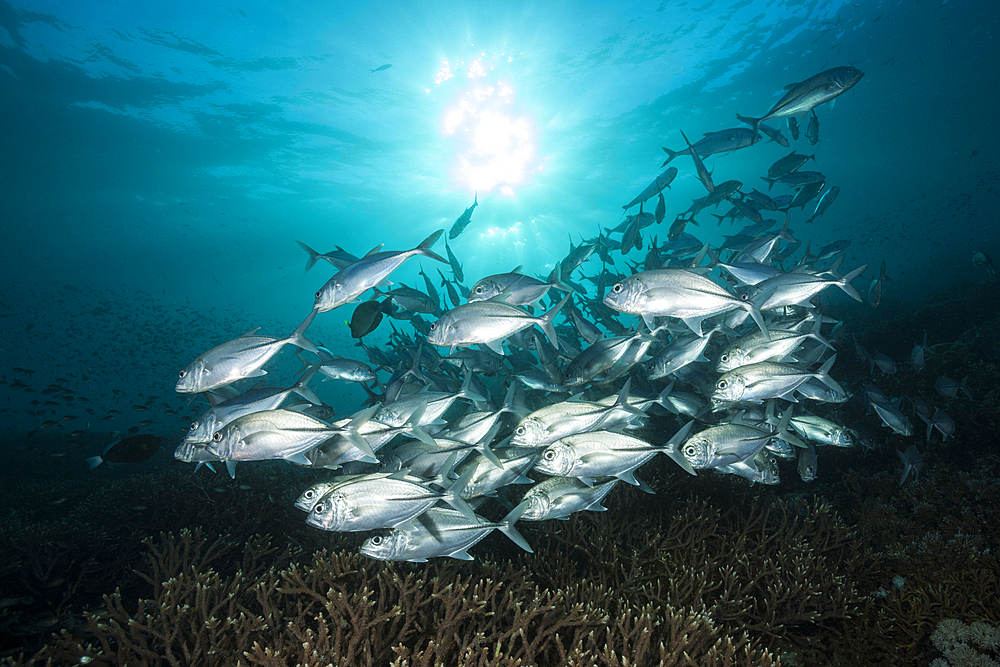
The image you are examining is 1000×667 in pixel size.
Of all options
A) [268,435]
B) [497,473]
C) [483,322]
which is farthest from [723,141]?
[268,435]

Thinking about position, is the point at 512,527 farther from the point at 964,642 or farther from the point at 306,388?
the point at 964,642

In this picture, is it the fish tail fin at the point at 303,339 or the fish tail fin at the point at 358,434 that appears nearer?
the fish tail fin at the point at 358,434

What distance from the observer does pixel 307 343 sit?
331 cm

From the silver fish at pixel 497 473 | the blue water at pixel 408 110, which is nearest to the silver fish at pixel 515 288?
the silver fish at pixel 497 473

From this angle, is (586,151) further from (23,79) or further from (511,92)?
(23,79)

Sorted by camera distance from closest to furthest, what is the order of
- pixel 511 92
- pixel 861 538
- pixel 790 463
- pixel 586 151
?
pixel 861 538 < pixel 790 463 < pixel 511 92 < pixel 586 151

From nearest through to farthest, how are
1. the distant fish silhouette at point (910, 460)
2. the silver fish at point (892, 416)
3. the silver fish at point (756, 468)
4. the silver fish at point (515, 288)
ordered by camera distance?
the silver fish at point (756, 468)
the silver fish at point (515, 288)
the silver fish at point (892, 416)
the distant fish silhouette at point (910, 460)

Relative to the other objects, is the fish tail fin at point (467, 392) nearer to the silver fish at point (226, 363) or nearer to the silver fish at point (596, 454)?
the silver fish at point (596, 454)

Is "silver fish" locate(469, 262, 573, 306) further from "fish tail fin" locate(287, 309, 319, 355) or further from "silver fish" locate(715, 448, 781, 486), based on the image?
"silver fish" locate(715, 448, 781, 486)

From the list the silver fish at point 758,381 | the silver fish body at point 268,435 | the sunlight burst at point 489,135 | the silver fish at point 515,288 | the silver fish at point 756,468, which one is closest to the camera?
the silver fish body at point 268,435

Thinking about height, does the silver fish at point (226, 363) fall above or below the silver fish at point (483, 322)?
above

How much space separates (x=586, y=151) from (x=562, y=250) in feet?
82.4

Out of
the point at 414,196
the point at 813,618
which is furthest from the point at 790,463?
the point at 414,196

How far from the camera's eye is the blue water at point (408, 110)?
16.2 meters
